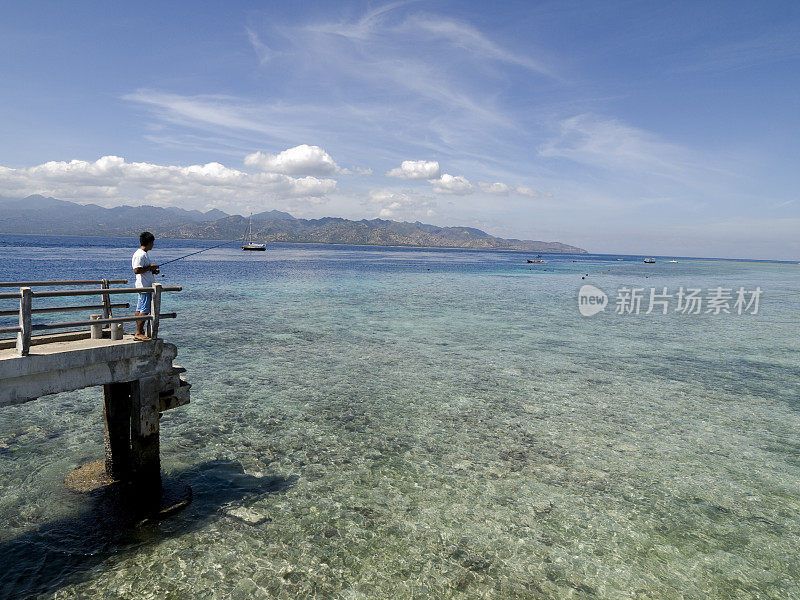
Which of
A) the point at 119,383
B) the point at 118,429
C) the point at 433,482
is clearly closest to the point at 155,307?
the point at 119,383

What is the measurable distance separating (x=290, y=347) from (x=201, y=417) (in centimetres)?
1156

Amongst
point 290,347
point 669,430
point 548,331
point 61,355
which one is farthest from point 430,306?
point 61,355

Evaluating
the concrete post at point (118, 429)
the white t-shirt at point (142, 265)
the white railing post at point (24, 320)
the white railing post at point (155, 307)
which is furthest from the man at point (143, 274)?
the white railing post at point (24, 320)

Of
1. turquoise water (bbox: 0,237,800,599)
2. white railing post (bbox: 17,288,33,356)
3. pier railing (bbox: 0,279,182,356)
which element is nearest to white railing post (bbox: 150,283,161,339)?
pier railing (bbox: 0,279,182,356)

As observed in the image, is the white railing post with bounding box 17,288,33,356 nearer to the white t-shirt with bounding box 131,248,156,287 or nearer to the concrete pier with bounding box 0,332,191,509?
the concrete pier with bounding box 0,332,191,509

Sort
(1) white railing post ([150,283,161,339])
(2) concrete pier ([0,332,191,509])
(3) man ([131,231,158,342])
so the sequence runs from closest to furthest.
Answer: (2) concrete pier ([0,332,191,509]), (1) white railing post ([150,283,161,339]), (3) man ([131,231,158,342])

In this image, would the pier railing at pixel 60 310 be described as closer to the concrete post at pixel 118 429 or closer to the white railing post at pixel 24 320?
the white railing post at pixel 24 320

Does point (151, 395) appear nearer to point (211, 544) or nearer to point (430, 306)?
point (211, 544)

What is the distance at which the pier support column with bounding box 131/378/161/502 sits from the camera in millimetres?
11250

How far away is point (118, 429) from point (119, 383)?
1.52 m

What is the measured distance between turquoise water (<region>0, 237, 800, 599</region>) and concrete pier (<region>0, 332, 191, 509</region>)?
140cm

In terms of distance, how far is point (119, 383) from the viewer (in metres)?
11.5

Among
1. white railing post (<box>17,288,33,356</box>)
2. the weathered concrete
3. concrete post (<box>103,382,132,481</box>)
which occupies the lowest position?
concrete post (<box>103,382,132,481</box>)

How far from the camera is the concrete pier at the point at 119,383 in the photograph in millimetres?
9250
